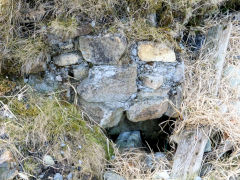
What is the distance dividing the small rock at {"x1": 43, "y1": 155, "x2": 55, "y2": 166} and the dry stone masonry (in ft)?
1.76

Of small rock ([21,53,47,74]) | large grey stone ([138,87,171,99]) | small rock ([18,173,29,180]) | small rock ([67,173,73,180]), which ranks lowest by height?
small rock ([67,173,73,180])

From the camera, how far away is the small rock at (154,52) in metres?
2.25

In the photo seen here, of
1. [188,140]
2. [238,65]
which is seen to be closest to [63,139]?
[188,140]

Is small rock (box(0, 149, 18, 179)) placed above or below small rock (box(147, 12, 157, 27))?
below

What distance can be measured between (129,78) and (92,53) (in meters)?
0.36

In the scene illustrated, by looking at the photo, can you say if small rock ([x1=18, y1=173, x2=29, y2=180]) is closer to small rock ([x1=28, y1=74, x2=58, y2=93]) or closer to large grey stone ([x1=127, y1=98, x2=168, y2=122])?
small rock ([x1=28, y1=74, x2=58, y2=93])

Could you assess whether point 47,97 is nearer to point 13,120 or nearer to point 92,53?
point 13,120

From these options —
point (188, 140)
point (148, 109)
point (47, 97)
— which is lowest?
point (188, 140)

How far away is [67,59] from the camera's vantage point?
226 cm

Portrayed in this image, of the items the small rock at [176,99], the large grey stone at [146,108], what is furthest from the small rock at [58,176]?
the small rock at [176,99]

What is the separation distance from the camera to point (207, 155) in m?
2.38

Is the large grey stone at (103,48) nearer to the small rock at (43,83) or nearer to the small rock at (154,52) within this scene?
the small rock at (154,52)

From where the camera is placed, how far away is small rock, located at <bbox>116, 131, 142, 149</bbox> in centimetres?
268

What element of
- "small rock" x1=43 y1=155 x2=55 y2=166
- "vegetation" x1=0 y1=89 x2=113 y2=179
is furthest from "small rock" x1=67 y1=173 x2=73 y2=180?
"small rock" x1=43 y1=155 x2=55 y2=166
